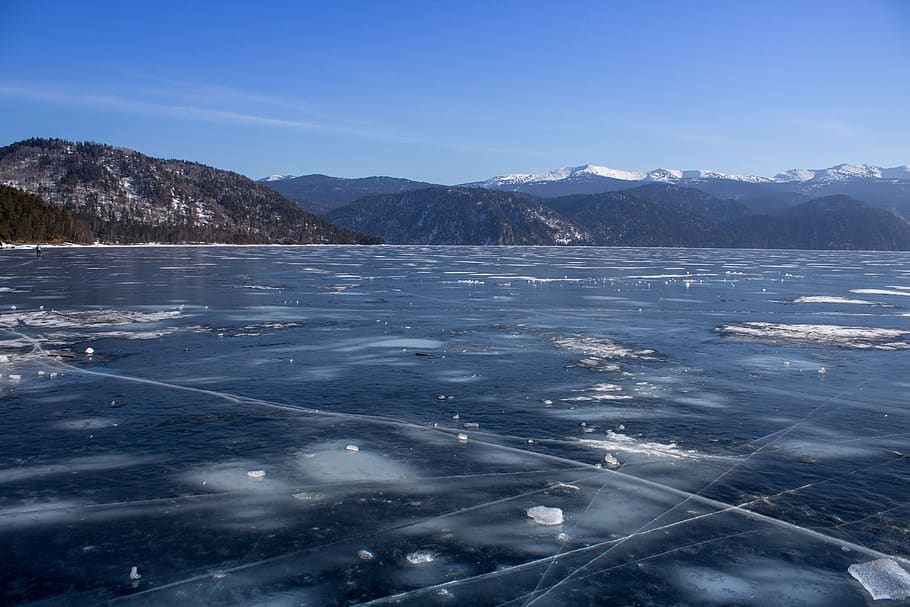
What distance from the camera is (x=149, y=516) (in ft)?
23.8

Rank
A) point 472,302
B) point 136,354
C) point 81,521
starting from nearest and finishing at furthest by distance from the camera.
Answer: point 81,521
point 136,354
point 472,302

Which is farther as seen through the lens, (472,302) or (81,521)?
(472,302)

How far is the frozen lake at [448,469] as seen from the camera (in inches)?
239

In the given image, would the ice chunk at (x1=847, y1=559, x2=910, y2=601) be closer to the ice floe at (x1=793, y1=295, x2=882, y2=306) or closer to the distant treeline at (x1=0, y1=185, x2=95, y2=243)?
the ice floe at (x1=793, y1=295, x2=882, y2=306)

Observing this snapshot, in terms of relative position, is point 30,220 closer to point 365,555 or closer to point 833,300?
point 833,300

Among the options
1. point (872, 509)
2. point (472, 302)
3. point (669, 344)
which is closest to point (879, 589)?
point (872, 509)

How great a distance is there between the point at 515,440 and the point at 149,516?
526cm

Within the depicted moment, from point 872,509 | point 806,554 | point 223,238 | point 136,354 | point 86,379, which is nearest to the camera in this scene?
point 806,554

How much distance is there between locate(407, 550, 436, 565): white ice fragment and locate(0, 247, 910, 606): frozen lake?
3 cm

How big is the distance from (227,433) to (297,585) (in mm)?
4850

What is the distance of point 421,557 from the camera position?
6434 millimetres

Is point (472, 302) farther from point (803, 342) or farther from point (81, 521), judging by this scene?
point (81, 521)

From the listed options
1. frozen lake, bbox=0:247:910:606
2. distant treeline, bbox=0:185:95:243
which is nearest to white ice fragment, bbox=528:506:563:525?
frozen lake, bbox=0:247:910:606

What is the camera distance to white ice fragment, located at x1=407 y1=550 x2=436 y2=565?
636 centimetres
